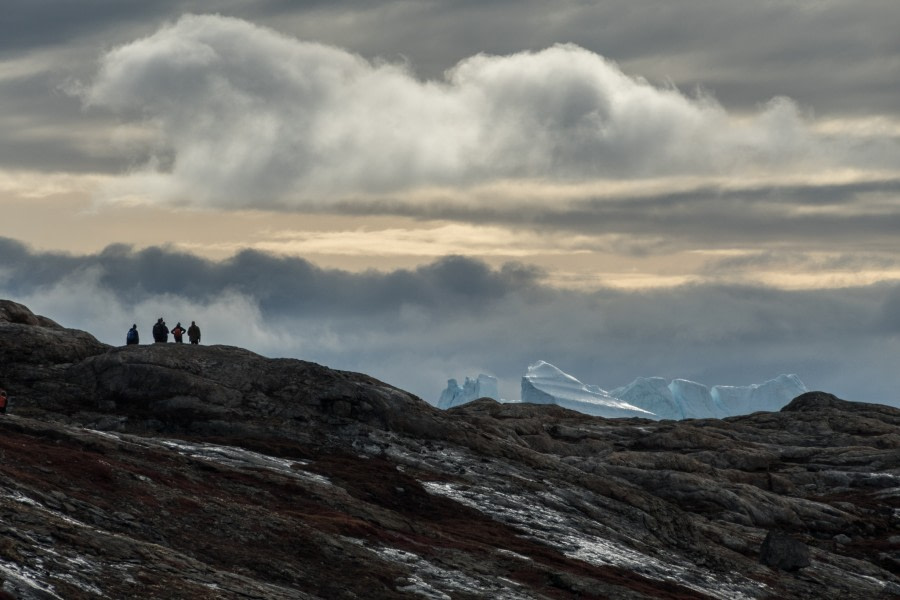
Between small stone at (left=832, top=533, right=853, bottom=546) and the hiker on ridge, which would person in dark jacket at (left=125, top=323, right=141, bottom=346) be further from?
small stone at (left=832, top=533, right=853, bottom=546)

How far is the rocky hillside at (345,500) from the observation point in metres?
55.2

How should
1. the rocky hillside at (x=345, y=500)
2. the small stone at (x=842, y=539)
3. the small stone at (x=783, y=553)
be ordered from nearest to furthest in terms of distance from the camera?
the rocky hillside at (x=345, y=500), the small stone at (x=783, y=553), the small stone at (x=842, y=539)

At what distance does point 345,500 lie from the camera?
75.6 metres

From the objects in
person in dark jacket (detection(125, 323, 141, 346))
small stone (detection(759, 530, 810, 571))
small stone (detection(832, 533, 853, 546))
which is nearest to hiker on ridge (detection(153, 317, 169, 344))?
person in dark jacket (detection(125, 323, 141, 346))

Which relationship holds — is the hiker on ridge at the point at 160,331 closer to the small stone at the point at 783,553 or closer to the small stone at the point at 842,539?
the small stone at the point at 783,553

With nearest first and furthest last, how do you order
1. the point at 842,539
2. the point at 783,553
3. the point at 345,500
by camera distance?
the point at 345,500, the point at 783,553, the point at 842,539

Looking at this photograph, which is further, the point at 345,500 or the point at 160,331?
the point at 160,331

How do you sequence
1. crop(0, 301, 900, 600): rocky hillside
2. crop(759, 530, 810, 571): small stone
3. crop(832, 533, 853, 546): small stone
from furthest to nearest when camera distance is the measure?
1. crop(832, 533, 853, 546): small stone
2. crop(759, 530, 810, 571): small stone
3. crop(0, 301, 900, 600): rocky hillside

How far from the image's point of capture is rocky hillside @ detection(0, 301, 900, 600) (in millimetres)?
55188

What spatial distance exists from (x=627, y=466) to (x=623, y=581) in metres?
60.4

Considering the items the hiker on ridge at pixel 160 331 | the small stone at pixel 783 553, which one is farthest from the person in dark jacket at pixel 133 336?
the small stone at pixel 783 553

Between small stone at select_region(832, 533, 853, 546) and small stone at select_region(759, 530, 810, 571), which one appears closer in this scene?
small stone at select_region(759, 530, 810, 571)

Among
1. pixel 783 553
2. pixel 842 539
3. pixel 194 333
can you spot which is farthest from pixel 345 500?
pixel 842 539

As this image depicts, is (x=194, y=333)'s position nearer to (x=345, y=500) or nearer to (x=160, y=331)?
(x=160, y=331)
